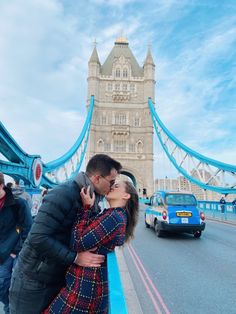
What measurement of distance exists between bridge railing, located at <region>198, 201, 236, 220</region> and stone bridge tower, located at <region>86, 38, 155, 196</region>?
24.0 meters

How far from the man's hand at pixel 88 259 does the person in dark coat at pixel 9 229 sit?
1.48 metres

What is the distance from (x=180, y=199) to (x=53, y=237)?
7969 mm

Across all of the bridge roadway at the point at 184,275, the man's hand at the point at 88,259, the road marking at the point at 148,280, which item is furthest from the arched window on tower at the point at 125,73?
the man's hand at the point at 88,259

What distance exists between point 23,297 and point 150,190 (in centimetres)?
4178

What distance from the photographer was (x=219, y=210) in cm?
1614

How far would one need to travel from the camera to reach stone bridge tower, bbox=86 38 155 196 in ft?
147

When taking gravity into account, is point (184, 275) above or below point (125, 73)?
below

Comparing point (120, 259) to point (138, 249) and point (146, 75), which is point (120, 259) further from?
point (146, 75)

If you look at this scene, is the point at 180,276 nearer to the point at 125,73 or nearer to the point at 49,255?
the point at 49,255

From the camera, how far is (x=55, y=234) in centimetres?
181

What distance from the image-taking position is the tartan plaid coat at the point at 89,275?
1634 millimetres

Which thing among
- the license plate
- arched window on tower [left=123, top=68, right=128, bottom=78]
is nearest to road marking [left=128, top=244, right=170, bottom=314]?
the license plate

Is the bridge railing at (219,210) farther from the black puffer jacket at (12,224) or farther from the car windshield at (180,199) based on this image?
the black puffer jacket at (12,224)

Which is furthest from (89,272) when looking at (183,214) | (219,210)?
(219,210)
